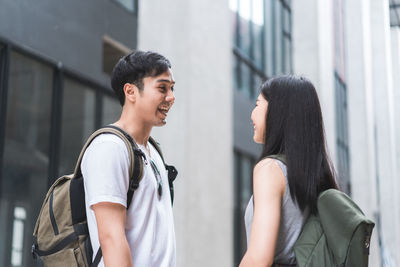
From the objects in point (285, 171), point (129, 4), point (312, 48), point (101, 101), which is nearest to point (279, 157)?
point (285, 171)

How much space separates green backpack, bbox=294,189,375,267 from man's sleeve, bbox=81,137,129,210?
780 millimetres

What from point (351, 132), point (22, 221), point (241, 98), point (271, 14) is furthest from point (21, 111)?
point (351, 132)

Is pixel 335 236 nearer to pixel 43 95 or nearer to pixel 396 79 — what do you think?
pixel 43 95

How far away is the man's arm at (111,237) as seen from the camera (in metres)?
2.14

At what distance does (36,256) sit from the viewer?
2.27 m

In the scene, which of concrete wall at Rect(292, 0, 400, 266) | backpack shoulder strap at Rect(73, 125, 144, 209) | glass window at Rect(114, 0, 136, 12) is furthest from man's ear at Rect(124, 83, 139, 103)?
glass window at Rect(114, 0, 136, 12)

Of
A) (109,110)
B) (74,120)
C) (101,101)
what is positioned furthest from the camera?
(109,110)

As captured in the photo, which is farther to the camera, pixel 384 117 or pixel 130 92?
pixel 384 117

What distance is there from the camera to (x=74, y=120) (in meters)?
8.27

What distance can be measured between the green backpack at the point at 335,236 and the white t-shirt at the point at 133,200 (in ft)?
1.91

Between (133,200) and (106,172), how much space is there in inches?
8.0

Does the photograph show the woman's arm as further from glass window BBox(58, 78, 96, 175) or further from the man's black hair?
glass window BBox(58, 78, 96, 175)

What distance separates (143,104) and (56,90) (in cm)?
572

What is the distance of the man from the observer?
2.17 meters
